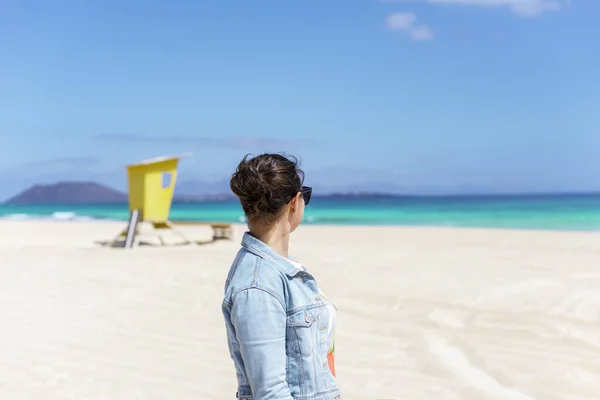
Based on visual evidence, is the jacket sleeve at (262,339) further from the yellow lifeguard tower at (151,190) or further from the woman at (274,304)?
the yellow lifeguard tower at (151,190)

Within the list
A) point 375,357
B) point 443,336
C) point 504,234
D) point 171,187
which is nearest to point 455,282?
point 443,336

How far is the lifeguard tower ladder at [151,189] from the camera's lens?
43.4ft

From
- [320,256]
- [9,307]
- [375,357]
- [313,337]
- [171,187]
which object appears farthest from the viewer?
[171,187]

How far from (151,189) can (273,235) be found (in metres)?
11.9

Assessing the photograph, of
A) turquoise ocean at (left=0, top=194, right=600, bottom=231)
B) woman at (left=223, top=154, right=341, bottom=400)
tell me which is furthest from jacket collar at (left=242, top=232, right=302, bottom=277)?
turquoise ocean at (left=0, top=194, right=600, bottom=231)

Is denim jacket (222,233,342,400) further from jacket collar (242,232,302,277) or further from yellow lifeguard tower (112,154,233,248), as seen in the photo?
yellow lifeguard tower (112,154,233,248)

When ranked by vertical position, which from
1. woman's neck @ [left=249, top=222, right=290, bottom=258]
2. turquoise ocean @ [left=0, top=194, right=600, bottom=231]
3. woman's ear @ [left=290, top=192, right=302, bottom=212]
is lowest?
turquoise ocean @ [left=0, top=194, right=600, bottom=231]

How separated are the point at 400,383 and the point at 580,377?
1239 millimetres

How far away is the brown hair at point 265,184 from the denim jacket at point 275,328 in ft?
0.31

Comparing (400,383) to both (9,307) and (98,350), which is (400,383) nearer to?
(98,350)

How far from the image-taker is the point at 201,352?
5.12 metres

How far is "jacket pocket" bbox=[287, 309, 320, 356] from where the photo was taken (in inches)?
68.7

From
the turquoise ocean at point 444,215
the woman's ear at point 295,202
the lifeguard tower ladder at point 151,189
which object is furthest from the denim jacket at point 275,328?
the turquoise ocean at point 444,215

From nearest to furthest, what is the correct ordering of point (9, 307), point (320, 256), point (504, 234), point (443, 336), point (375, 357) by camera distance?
point (375, 357) < point (443, 336) < point (9, 307) < point (320, 256) < point (504, 234)
